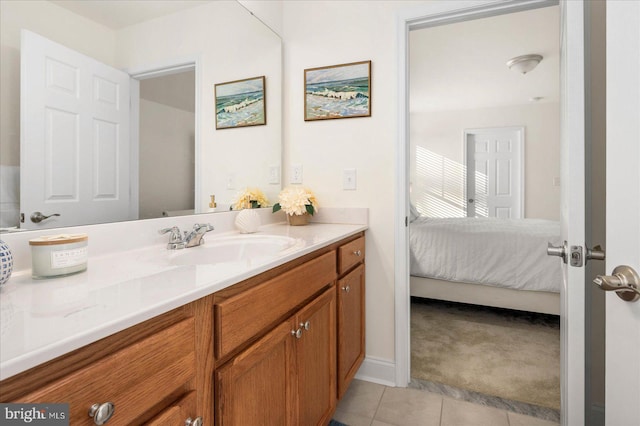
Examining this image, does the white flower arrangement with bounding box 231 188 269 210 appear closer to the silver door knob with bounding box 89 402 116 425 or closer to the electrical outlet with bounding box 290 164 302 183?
the electrical outlet with bounding box 290 164 302 183

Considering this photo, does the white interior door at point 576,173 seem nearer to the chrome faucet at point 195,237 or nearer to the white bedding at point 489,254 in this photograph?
the chrome faucet at point 195,237

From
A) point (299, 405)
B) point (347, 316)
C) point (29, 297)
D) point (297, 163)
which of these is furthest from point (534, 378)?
point (29, 297)

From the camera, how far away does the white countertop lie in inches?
16.7

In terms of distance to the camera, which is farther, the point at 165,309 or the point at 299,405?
the point at 299,405

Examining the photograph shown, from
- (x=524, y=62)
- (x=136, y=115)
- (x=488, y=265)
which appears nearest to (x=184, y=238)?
(x=136, y=115)

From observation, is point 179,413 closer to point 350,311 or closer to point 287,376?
point 287,376

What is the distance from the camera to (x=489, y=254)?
282 centimetres

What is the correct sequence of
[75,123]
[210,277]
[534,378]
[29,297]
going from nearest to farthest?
[29,297] → [210,277] → [75,123] → [534,378]

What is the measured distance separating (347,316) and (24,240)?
1236mm

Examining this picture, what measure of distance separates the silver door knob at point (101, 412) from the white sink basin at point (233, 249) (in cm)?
63

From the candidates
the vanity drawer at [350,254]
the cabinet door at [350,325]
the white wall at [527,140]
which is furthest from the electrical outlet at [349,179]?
the white wall at [527,140]

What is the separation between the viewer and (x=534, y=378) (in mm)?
1924

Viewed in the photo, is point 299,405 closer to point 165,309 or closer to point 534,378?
point 165,309

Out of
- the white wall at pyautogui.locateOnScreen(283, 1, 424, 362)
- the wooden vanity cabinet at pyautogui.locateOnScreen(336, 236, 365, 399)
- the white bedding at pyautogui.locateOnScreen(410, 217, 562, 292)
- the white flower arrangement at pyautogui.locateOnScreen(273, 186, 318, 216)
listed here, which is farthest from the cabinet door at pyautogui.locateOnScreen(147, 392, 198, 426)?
the white bedding at pyautogui.locateOnScreen(410, 217, 562, 292)
